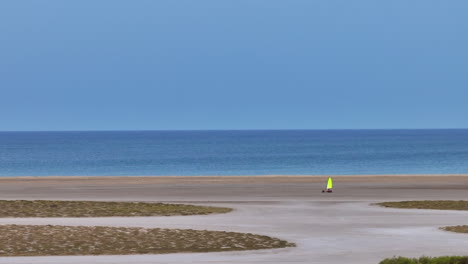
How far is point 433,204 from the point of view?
4681cm

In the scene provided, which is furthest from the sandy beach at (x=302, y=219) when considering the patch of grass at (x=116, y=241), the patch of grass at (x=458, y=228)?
the patch of grass at (x=116, y=241)

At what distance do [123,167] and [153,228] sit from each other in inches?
4299

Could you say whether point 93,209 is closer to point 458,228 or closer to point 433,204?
point 433,204

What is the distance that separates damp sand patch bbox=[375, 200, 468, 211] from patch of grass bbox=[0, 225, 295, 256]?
15.2 m

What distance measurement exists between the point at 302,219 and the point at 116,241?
10739 millimetres

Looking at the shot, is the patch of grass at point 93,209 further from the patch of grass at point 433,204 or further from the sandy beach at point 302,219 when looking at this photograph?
the patch of grass at point 433,204

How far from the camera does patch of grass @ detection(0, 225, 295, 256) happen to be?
92.7ft

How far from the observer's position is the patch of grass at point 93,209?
41125 millimetres

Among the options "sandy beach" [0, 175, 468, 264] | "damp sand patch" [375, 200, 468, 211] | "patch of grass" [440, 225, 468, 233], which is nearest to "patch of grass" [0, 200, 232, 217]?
"sandy beach" [0, 175, 468, 264]

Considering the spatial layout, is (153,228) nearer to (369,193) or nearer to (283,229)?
(283,229)

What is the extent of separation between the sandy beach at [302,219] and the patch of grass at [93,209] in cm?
178

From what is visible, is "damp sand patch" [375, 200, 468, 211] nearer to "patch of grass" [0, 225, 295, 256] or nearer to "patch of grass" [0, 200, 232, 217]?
"patch of grass" [0, 200, 232, 217]

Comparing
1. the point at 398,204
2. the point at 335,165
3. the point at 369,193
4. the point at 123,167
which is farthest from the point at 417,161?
the point at 398,204

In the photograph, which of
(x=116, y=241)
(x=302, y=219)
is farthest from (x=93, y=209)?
(x=116, y=241)
